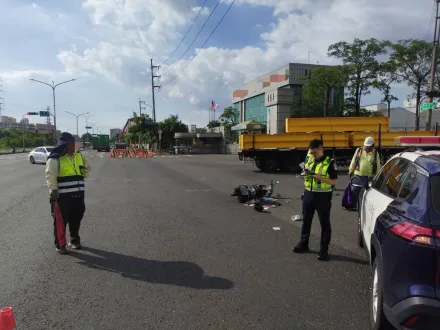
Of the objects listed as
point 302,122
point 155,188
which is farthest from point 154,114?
point 155,188

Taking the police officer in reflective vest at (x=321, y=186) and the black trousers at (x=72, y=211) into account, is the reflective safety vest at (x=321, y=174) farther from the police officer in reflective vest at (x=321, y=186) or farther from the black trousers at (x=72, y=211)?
the black trousers at (x=72, y=211)

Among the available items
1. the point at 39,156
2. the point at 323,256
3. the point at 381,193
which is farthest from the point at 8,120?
the point at 381,193

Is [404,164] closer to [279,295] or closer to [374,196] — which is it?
[374,196]

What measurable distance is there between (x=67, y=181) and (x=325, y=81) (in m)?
35.0

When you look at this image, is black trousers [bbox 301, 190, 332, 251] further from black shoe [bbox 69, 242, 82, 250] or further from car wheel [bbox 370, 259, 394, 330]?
black shoe [bbox 69, 242, 82, 250]

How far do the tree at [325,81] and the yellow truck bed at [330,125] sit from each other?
54.0 feet

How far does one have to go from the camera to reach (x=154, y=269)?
487cm

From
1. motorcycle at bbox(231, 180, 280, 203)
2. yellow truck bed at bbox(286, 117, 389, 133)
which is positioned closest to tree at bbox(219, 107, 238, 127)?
yellow truck bed at bbox(286, 117, 389, 133)

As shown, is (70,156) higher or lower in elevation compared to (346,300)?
higher

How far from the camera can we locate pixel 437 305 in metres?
2.45

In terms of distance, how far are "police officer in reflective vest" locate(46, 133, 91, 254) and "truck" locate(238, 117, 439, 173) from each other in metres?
14.0

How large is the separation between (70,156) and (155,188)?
7.51 meters

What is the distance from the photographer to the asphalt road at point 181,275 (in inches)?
140

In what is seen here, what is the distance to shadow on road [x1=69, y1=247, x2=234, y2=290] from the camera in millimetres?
4410
